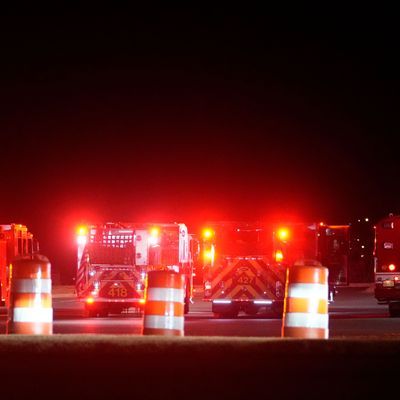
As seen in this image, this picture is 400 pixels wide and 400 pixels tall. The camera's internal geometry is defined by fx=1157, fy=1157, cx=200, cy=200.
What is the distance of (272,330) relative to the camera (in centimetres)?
2086

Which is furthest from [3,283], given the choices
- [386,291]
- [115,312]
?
[386,291]

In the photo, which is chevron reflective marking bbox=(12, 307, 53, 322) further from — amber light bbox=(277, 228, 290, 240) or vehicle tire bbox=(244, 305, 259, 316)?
amber light bbox=(277, 228, 290, 240)

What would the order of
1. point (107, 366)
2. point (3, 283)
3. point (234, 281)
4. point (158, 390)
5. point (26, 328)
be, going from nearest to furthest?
point (158, 390) → point (107, 366) → point (26, 328) → point (234, 281) → point (3, 283)

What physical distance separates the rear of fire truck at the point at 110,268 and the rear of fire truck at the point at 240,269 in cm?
180

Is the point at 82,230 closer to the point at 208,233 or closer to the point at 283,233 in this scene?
the point at 208,233

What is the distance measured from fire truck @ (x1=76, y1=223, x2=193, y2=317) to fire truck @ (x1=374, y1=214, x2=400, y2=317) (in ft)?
16.6

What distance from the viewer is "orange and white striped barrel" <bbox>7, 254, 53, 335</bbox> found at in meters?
13.6

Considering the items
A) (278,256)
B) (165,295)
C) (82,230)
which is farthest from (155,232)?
(165,295)

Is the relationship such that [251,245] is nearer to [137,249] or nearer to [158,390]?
[137,249]

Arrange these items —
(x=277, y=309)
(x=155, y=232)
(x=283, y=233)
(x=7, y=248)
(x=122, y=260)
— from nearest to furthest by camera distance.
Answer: (x=277, y=309)
(x=283, y=233)
(x=122, y=260)
(x=155, y=232)
(x=7, y=248)

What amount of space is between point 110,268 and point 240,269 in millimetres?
3448

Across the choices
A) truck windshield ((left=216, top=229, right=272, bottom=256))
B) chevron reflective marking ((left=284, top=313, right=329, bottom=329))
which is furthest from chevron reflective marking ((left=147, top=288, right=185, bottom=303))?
truck windshield ((left=216, top=229, right=272, bottom=256))

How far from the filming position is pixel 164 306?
13.7 metres

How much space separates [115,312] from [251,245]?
13.7 feet
